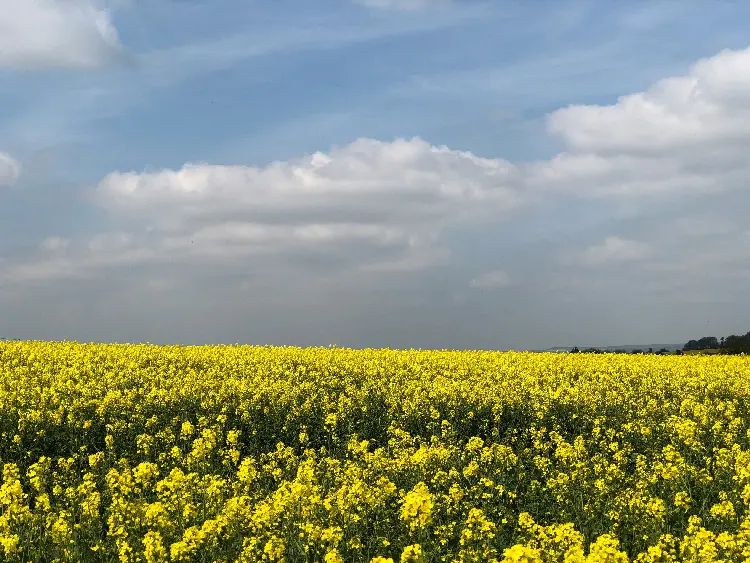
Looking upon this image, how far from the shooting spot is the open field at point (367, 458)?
8172mm

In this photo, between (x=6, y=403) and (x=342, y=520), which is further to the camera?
(x=6, y=403)

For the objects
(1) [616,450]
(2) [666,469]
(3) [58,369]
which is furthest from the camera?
(3) [58,369]

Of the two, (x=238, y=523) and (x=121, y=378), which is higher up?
(x=121, y=378)

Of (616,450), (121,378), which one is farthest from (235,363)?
(616,450)

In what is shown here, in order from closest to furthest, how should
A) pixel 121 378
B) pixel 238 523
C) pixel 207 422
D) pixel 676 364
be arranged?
pixel 238 523
pixel 207 422
pixel 121 378
pixel 676 364

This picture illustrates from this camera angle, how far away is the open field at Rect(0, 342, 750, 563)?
8172 millimetres

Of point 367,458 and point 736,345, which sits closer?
point 367,458

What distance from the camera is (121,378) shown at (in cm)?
1767

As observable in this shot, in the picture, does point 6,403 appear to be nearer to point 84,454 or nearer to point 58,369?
point 84,454

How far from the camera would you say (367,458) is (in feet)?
37.1

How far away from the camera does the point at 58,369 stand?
1939cm

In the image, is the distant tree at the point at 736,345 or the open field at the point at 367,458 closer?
the open field at the point at 367,458

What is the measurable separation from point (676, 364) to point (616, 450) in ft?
38.7

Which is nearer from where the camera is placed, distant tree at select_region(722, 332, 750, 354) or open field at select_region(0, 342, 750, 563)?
open field at select_region(0, 342, 750, 563)
